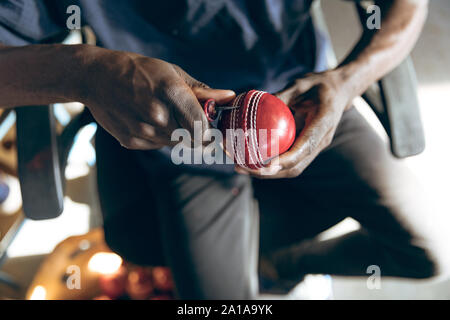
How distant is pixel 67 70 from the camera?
45 cm

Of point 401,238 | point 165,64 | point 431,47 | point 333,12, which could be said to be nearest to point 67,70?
point 165,64

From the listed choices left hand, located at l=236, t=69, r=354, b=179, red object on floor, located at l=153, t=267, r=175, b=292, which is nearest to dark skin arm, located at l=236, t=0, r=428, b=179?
left hand, located at l=236, t=69, r=354, b=179

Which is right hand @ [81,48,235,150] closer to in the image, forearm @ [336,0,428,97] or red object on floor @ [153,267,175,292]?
forearm @ [336,0,428,97]

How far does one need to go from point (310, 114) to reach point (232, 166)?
0.18 metres

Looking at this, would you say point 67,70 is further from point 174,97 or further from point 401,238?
point 401,238

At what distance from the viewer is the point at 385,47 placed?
0.60 metres

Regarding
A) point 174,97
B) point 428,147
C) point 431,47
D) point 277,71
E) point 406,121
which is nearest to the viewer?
point 174,97

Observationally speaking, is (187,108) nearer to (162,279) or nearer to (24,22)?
(24,22)

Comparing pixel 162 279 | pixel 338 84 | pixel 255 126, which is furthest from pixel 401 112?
pixel 162 279

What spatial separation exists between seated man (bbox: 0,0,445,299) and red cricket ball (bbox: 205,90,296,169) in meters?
0.04

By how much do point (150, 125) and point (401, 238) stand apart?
1.58 ft

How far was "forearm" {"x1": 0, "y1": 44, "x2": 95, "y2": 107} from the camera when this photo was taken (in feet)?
1.48

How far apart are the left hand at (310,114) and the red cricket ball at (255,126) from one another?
0.12 ft
